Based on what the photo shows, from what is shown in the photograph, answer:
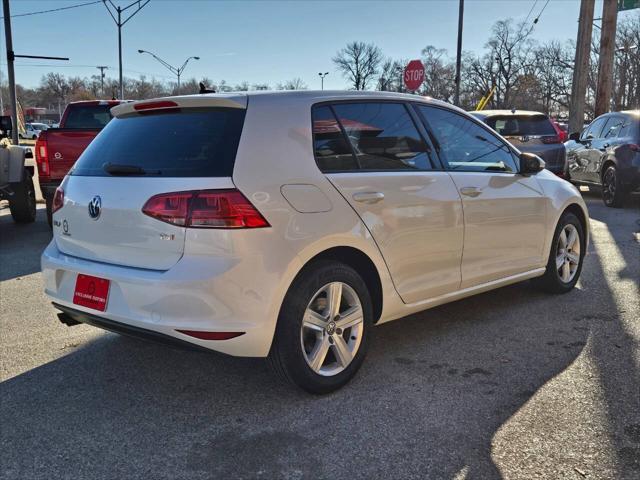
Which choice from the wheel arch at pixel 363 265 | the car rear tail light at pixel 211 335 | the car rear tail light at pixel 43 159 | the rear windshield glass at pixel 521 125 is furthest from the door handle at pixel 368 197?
the rear windshield glass at pixel 521 125

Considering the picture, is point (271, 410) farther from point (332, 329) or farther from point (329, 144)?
point (329, 144)

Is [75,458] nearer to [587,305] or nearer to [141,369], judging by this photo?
[141,369]

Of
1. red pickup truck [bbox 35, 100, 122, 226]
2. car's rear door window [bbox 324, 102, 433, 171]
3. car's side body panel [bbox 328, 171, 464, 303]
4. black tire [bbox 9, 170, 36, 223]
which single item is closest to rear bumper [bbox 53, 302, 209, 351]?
car's side body panel [bbox 328, 171, 464, 303]

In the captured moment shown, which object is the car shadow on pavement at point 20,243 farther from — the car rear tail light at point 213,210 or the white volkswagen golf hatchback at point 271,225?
the car rear tail light at point 213,210

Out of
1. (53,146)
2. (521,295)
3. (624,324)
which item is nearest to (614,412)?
(624,324)

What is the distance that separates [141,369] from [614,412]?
2697 mm

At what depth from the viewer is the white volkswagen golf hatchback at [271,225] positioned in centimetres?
288

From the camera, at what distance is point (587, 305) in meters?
4.97

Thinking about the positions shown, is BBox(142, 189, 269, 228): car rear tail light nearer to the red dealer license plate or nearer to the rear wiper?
the rear wiper

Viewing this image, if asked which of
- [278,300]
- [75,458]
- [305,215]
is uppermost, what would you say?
[305,215]

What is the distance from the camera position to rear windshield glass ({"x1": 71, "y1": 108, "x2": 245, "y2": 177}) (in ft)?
9.79

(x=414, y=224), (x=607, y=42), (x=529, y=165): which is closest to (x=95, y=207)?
(x=414, y=224)

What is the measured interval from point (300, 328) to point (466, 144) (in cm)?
205

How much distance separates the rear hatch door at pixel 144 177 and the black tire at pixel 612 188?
9.34 meters
